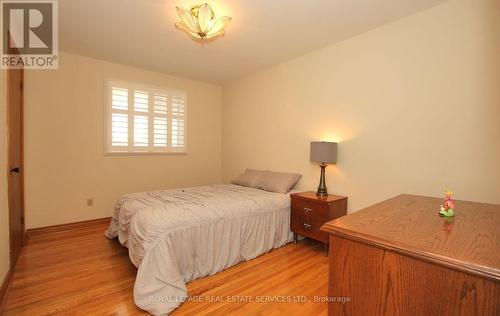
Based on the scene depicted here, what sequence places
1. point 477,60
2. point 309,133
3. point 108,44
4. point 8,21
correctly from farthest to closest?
point 309,133, point 108,44, point 8,21, point 477,60

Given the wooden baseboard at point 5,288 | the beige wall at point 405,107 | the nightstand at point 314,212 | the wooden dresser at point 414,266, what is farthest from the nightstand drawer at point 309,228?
the wooden baseboard at point 5,288

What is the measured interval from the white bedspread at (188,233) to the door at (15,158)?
87 cm

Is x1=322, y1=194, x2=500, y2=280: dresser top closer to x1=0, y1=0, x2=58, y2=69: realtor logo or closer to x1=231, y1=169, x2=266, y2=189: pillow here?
x1=231, y1=169, x2=266, y2=189: pillow

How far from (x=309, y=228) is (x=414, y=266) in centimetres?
202

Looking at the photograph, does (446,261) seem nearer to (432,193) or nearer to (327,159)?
(432,193)

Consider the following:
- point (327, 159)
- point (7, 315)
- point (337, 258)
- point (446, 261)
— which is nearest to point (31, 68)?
point (7, 315)

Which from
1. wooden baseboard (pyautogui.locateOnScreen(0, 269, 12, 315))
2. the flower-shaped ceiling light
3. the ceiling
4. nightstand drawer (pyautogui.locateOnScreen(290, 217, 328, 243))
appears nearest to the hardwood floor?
wooden baseboard (pyautogui.locateOnScreen(0, 269, 12, 315))

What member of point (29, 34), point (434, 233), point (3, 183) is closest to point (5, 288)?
point (3, 183)

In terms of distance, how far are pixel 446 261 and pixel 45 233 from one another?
163 inches

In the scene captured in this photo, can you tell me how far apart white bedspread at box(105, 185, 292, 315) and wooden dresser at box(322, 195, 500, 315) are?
1393 millimetres

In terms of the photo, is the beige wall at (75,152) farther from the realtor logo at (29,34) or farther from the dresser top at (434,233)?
the dresser top at (434,233)

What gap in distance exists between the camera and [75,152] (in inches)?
133

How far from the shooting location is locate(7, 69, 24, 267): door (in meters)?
2.16

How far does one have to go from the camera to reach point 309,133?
10.7ft
